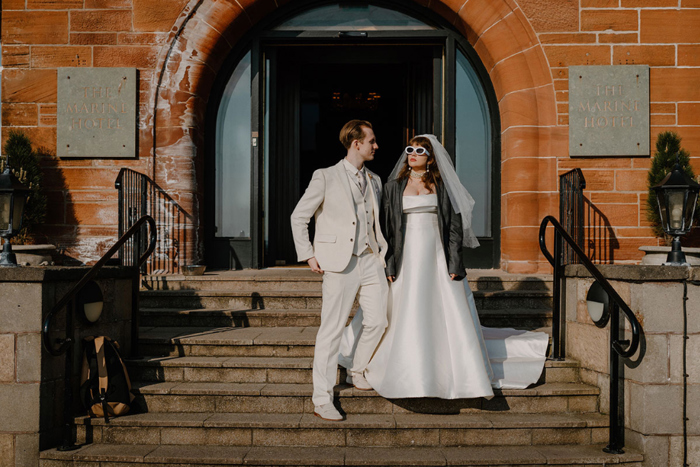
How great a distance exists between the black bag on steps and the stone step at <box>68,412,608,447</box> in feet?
0.28

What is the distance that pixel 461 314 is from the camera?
153 inches

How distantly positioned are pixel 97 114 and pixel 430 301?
5.00 meters

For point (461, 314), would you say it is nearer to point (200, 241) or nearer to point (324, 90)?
point (200, 241)

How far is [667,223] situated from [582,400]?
57.6 inches

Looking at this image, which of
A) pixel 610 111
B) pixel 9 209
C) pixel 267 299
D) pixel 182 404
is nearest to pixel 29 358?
pixel 182 404

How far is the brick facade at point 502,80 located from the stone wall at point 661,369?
119 inches

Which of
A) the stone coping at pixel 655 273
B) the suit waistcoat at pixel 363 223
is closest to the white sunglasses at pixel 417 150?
the suit waistcoat at pixel 363 223

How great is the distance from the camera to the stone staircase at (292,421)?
11.6 ft

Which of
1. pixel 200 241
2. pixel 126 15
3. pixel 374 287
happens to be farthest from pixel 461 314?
pixel 126 15

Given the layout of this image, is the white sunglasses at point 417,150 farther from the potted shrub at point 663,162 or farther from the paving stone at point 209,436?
the potted shrub at point 663,162

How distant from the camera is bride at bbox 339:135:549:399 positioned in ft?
12.4

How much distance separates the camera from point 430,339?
12.5 feet

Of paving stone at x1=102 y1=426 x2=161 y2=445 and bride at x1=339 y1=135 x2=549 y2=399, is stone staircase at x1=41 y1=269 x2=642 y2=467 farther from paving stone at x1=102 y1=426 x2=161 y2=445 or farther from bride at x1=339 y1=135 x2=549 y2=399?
bride at x1=339 y1=135 x2=549 y2=399

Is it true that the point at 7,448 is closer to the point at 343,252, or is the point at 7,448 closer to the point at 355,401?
the point at 355,401
